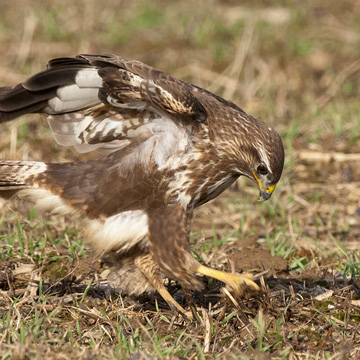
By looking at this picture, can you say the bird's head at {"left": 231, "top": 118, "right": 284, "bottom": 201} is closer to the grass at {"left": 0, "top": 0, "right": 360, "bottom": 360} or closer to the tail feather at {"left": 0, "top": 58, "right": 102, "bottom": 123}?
the grass at {"left": 0, "top": 0, "right": 360, "bottom": 360}

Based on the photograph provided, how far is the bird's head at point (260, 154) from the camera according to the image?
459 centimetres

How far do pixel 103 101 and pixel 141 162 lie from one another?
46 cm

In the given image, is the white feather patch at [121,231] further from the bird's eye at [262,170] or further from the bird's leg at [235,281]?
the bird's eye at [262,170]

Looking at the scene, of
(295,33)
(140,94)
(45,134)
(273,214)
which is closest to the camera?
(140,94)

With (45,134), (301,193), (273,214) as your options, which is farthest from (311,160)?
(45,134)

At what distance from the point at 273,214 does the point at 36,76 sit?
2.85 m

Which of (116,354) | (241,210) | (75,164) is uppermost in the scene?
(75,164)

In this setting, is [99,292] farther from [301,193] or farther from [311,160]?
[311,160]

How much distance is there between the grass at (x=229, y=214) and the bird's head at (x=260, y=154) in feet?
2.48

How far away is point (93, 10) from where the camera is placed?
11172mm

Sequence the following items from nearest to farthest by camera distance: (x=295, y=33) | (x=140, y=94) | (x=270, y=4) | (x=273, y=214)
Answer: (x=140, y=94) < (x=273, y=214) < (x=295, y=33) < (x=270, y=4)

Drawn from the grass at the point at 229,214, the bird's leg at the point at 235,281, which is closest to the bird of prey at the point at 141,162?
the bird's leg at the point at 235,281

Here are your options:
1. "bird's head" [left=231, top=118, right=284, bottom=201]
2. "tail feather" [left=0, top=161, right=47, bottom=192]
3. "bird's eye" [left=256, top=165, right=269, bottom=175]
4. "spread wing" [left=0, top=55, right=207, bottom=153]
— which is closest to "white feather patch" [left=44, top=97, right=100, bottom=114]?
"spread wing" [left=0, top=55, right=207, bottom=153]

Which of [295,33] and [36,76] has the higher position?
[36,76]
